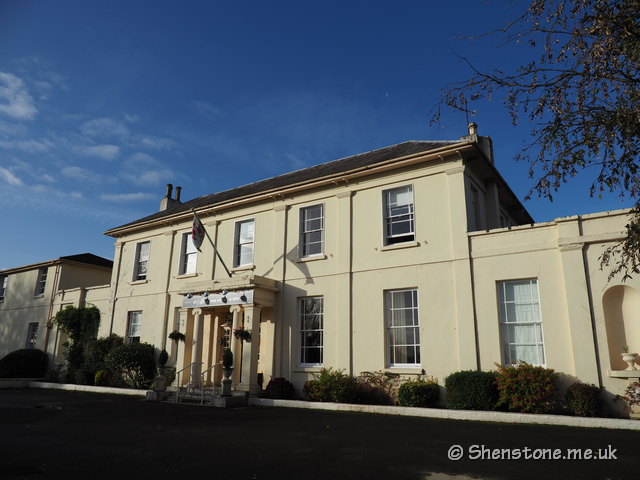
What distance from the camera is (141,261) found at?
68.6 ft

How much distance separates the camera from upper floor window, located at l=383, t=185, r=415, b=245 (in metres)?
13.9

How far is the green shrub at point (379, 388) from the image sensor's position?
12.6 meters

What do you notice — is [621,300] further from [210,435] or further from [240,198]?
[240,198]

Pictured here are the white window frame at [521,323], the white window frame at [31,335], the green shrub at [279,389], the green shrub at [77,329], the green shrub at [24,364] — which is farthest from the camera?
the white window frame at [31,335]

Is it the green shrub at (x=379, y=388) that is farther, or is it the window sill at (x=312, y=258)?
the window sill at (x=312, y=258)

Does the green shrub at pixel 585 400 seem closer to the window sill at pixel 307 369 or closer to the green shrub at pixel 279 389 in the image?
the window sill at pixel 307 369

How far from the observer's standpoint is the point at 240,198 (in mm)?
17312

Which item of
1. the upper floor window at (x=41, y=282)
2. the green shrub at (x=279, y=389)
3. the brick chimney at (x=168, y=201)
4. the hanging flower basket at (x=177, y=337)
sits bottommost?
the green shrub at (x=279, y=389)

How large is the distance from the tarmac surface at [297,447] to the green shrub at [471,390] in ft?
3.92

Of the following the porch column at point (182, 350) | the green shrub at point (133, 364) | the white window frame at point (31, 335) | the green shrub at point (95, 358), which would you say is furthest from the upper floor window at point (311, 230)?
the white window frame at point (31, 335)

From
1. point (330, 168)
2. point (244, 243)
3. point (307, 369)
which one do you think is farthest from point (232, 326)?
point (330, 168)

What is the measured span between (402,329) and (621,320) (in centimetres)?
549

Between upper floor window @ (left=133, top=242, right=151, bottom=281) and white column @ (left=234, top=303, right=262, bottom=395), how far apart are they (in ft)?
27.1

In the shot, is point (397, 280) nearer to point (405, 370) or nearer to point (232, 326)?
point (405, 370)
